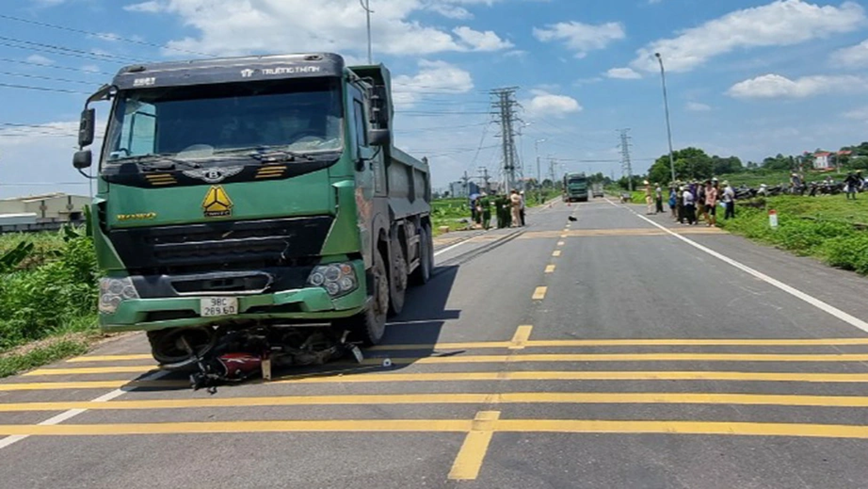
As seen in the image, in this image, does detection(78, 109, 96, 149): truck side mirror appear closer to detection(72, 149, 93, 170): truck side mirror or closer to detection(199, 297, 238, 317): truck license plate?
detection(72, 149, 93, 170): truck side mirror

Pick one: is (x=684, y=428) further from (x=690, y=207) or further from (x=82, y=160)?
(x=690, y=207)

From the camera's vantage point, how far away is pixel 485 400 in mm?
6004

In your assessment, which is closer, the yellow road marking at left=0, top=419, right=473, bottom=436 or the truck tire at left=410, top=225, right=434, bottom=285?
the yellow road marking at left=0, top=419, right=473, bottom=436

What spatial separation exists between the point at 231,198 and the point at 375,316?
225 cm

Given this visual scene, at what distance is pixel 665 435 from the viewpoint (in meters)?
5.00

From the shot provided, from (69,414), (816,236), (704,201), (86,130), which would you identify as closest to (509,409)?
(69,414)

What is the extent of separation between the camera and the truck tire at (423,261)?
537 inches

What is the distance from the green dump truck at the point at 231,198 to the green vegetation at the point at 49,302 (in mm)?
3173

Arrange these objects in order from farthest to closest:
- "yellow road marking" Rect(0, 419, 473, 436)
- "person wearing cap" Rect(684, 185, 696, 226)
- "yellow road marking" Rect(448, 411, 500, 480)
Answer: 1. "person wearing cap" Rect(684, 185, 696, 226)
2. "yellow road marking" Rect(0, 419, 473, 436)
3. "yellow road marking" Rect(448, 411, 500, 480)

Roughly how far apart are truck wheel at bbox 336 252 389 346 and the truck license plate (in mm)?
1310

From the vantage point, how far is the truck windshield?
7191 mm

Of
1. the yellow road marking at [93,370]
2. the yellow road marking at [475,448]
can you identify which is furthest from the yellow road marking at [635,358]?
the yellow road marking at [93,370]

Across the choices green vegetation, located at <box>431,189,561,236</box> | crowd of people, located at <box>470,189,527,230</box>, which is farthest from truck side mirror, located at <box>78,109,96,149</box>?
crowd of people, located at <box>470,189,527,230</box>

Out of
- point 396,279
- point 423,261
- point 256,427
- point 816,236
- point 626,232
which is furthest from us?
point 626,232
